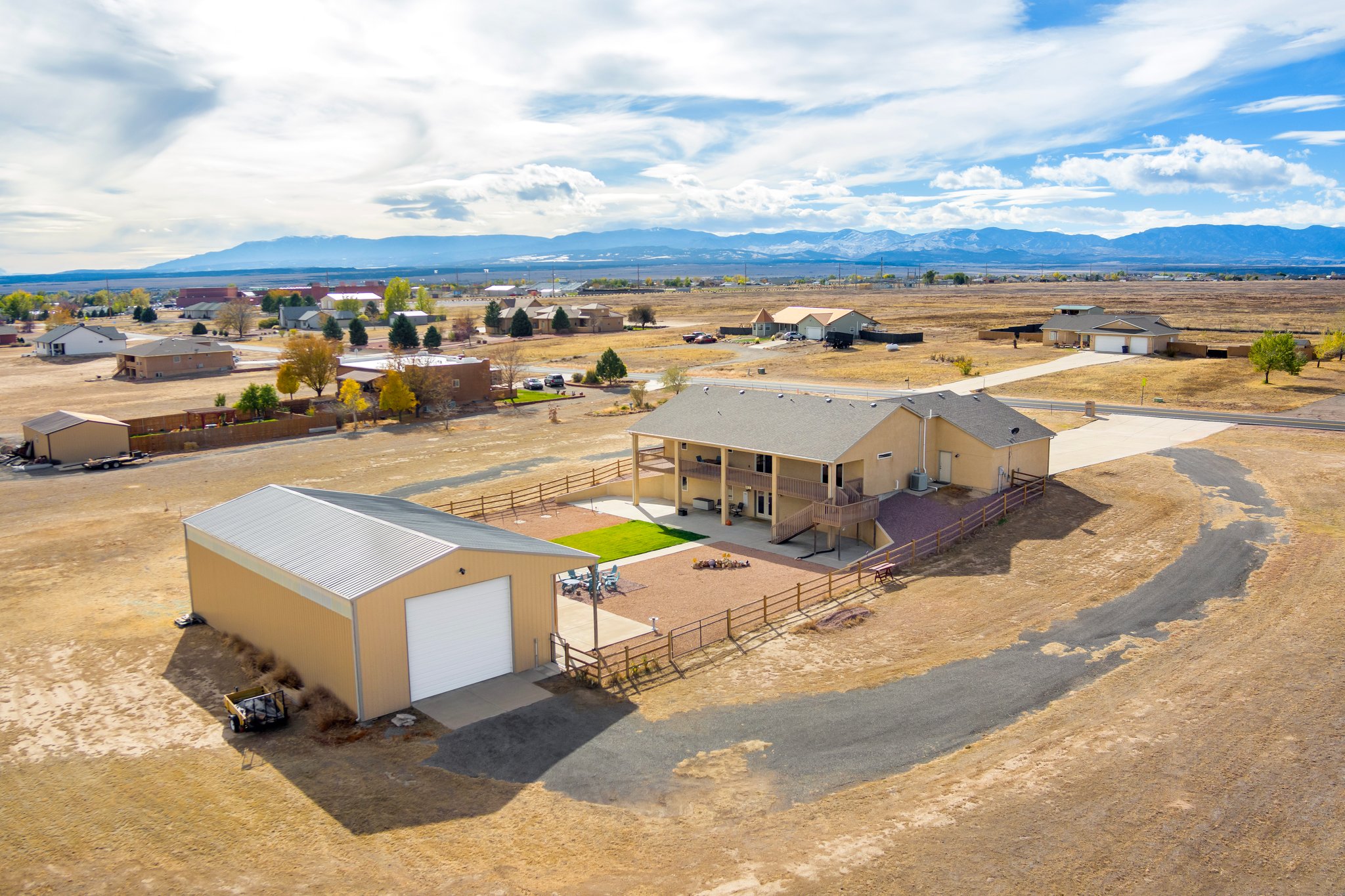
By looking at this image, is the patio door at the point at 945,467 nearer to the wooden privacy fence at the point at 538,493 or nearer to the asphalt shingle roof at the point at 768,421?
the asphalt shingle roof at the point at 768,421

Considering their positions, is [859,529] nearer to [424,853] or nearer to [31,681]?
[424,853]

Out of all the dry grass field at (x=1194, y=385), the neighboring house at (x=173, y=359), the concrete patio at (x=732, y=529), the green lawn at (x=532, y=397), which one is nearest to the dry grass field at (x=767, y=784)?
the concrete patio at (x=732, y=529)

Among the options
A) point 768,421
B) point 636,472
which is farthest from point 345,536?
point 636,472

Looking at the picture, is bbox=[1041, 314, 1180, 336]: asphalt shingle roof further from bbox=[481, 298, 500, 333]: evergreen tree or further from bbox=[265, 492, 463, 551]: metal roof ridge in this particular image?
bbox=[265, 492, 463, 551]: metal roof ridge

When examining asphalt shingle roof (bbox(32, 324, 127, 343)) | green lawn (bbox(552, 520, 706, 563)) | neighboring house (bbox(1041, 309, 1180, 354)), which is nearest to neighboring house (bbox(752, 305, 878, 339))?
neighboring house (bbox(1041, 309, 1180, 354))

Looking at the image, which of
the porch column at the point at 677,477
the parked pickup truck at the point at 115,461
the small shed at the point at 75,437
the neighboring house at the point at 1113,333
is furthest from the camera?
the neighboring house at the point at 1113,333

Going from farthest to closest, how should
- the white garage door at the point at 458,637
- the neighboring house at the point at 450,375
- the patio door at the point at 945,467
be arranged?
the neighboring house at the point at 450,375, the patio door at the point at 945,467, the white garage door at the point at 458,637

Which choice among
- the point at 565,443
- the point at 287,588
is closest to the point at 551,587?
the point at 287,588
